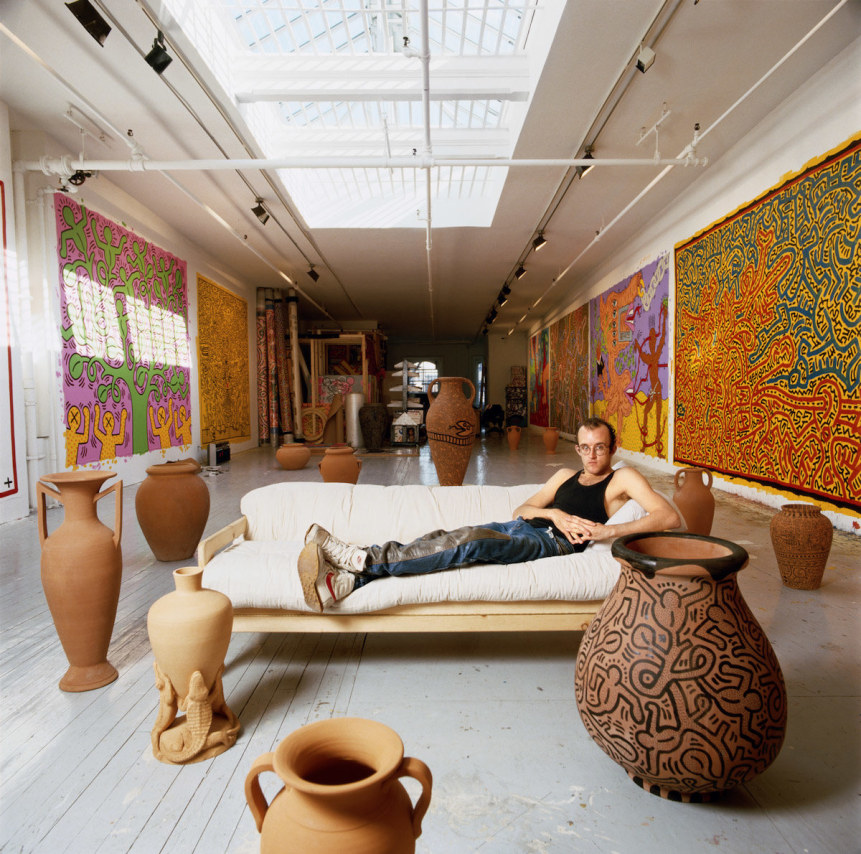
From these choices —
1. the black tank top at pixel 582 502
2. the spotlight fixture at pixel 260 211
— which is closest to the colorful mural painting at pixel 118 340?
the spotlight fixture at pixel 260 211

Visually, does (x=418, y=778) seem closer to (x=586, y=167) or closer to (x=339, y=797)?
(x=339, y=797)

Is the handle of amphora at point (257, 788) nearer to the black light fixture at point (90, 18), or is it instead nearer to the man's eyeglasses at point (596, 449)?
the man's eyeglasses at point (596, 449)

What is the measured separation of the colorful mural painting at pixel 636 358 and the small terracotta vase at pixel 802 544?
4.88 meters

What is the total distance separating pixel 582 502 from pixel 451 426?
8.70 feet

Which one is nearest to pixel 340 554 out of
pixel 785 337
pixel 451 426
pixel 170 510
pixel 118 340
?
pixel 170 510

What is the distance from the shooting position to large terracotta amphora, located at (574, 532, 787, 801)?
4.30 ft

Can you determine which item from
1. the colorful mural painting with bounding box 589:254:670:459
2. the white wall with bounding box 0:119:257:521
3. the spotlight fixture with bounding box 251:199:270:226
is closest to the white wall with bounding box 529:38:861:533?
the colorful mural painting with bounding box 589:254:670:459

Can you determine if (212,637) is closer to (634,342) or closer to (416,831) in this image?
(416,831)

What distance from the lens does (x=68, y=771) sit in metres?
1.65

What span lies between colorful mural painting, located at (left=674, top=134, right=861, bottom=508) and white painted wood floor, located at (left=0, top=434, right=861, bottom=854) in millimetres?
2082

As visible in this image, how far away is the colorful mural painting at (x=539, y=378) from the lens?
16344 mm

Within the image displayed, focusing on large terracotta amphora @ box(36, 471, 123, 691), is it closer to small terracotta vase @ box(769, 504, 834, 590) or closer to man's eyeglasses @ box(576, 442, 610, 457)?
man's eyeglasses @ box(576, 442, 610, 457)

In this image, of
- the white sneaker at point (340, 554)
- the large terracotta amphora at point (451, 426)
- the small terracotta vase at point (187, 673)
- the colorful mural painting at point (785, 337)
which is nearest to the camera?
the small terracotta vase at point (187, 673)

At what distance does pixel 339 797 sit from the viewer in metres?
0.82
